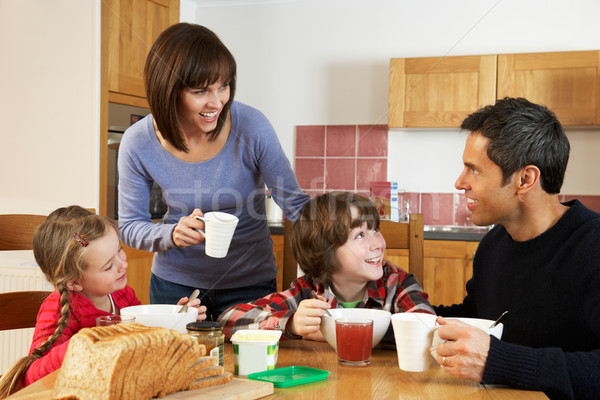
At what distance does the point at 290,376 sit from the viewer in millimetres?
1063

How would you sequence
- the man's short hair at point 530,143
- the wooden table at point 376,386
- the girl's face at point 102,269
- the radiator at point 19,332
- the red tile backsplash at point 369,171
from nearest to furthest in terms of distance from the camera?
the wooden table at point 376,386
the man's short hair at point 530,143
the girl's face at point 102,269
the radiator at point 19,332
the red tile backsplash at point 369,171

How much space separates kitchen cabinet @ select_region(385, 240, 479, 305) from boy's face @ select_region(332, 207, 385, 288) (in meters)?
1.88

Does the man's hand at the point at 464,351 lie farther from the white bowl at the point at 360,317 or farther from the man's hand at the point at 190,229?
the man's hand at the point at 190,229

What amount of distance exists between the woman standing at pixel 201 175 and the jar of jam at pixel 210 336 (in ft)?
1.71

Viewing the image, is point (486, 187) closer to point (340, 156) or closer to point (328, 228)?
point (328, 228)

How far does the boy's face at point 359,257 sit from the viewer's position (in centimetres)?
155

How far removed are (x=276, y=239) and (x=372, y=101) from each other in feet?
4.01

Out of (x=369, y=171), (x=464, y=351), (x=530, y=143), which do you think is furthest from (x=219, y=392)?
(x=369, y=171)

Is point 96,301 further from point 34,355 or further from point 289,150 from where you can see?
point 289,150

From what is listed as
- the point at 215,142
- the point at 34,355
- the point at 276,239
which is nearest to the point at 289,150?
the point at 276,239

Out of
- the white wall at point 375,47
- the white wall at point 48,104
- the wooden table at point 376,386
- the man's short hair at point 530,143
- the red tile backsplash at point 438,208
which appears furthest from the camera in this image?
the red tile backsplash at point 438,208

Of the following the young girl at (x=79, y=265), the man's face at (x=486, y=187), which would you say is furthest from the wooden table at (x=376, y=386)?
the man's face at (x=486, y=187)

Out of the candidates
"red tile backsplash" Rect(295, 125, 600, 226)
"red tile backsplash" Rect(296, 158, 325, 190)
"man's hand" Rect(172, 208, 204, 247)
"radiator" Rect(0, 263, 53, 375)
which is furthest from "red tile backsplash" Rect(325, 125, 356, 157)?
"man's hand" Rect(172, 208, 204, 247)

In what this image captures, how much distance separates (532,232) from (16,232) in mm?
1261
